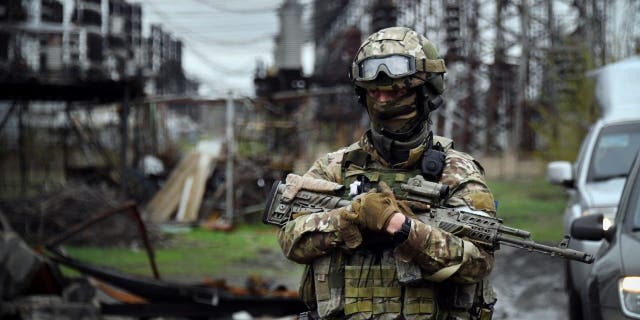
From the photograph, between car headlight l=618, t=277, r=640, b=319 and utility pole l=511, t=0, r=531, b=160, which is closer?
car headlight l=618, t=277, r=640, b=319

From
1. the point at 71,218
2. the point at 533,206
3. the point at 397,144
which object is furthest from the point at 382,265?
the point at 533,206

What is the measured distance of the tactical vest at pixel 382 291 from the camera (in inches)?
124

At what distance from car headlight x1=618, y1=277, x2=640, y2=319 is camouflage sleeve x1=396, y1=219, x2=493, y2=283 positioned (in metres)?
1.51

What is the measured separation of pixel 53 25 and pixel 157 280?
13.2m

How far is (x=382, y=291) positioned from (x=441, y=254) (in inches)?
13.2

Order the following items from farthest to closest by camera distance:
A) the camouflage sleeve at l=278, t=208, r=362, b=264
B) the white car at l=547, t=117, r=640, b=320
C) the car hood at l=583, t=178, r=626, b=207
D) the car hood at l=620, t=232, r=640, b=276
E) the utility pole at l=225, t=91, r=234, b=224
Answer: the utility pole at l=225, t=91, r=234, b=224 < the white car at l=547, t=117, r=640, b=320 < the car hood at l=583, t=178, r=626, b=207 < the car hood at l=620, t=232, r=640, b=276 < the camouflage sleeve at l=278, t=208, r=362, b=264

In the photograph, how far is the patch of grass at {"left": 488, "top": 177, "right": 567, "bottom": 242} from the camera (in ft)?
46.8

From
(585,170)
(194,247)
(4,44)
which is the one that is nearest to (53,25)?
(4,44)

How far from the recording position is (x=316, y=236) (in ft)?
10.4

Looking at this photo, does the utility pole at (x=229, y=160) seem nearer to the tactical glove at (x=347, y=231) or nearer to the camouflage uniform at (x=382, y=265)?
the camouflage uniform at (x=382, y=265)

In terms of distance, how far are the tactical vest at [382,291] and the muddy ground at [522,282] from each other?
487 cm

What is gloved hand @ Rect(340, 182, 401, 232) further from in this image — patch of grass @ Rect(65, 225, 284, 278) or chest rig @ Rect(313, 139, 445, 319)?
patch of grass @ Rect(65, 225, 284, 278)

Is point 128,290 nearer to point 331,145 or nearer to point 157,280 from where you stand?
point 157,280

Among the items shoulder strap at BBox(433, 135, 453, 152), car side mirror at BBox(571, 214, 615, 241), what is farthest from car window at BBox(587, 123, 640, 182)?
shoulder strap at BBox(433, 135, 453, 152)
